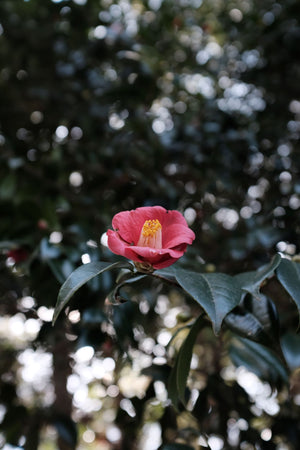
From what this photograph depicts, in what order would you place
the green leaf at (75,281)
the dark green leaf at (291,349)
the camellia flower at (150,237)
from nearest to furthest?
1. the green leaf at (75,281)
2. the camellia flower at (150,237)
3. the dark green leaf at (291,349)

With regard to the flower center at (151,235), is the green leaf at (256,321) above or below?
below

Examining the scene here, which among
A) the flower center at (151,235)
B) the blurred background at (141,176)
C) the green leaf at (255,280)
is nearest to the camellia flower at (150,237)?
the flower center at (151,235)

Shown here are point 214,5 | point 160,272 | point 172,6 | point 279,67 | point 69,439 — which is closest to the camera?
point 160,272

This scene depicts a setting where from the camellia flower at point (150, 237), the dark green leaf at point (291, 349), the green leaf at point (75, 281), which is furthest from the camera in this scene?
the dark green leaf at point (291, 349)

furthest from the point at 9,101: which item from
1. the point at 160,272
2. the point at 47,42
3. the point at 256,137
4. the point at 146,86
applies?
the point at 160,272

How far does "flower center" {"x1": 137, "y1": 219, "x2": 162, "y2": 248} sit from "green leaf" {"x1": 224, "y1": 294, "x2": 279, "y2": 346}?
7.2 inches

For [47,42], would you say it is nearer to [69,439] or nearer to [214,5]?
[214,5]

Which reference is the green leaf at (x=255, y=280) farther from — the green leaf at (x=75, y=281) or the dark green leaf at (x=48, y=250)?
the dark green leaf at (x=48, y=250)

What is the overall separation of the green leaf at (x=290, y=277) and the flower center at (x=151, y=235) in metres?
0.19

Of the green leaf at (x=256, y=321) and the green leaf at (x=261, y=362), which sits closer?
the green leaf at (x=256, y=321)

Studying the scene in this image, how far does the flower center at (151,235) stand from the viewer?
0.69 meters

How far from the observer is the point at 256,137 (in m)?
1.72

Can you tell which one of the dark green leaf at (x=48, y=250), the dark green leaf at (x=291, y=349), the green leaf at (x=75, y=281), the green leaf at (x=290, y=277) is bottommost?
the dark green leaf at (x=291, y=349)

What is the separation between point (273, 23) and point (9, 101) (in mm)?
1187
